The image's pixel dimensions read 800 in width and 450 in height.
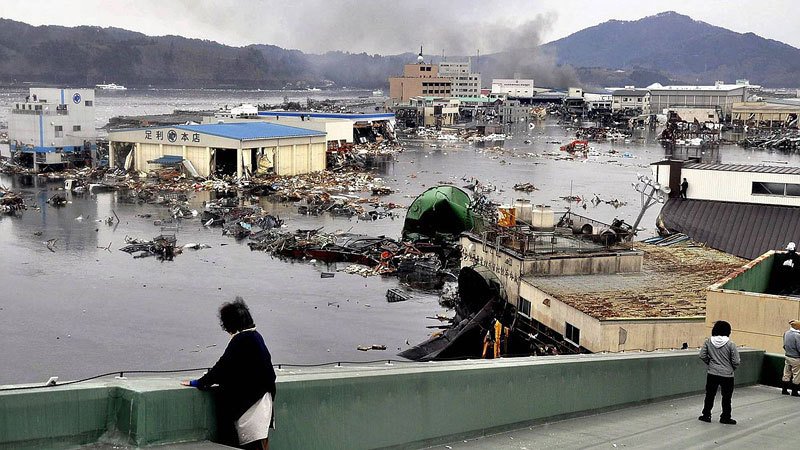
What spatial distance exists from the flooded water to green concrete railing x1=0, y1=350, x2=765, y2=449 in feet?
14.3

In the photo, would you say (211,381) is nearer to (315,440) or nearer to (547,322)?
(315,440)

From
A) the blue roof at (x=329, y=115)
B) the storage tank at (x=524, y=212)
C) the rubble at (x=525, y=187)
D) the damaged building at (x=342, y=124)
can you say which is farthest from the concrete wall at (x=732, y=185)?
the blue roof at (x=329, y=115)

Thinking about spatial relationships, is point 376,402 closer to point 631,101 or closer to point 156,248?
point 156,248

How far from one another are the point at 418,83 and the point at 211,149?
127ft

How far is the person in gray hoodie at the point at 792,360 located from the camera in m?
3.57

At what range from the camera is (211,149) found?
2020cm

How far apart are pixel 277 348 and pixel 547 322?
2344 millimetres

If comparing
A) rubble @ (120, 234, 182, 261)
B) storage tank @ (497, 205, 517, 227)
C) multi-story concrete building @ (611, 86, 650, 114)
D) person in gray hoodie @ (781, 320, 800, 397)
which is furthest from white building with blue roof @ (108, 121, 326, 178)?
multi-story concrete building @ (611, 86, 650, 114)

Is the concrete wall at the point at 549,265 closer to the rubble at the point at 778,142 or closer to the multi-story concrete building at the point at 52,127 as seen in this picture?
the multi-story concrete building at the point at 52,127

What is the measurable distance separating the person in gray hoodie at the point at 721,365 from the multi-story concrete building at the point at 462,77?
64.4 meters

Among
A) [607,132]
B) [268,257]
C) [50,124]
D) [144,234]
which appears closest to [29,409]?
[268,257]

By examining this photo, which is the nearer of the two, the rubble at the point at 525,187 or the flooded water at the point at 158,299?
the flooded water at the point at 158,299

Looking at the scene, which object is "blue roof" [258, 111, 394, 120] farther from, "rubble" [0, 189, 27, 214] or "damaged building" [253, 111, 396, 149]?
"rubble" [0, 189, 27, 214]

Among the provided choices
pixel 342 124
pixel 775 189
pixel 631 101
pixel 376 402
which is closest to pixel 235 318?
pixel 376 402
